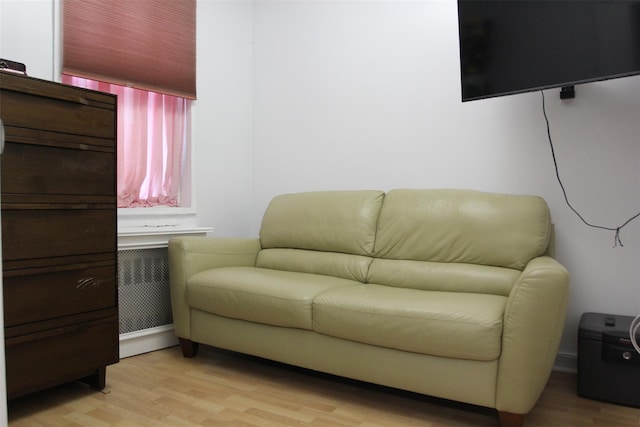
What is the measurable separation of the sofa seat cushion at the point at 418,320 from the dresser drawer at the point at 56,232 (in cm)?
97

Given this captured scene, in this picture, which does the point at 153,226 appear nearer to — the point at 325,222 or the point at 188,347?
the point at 188,347

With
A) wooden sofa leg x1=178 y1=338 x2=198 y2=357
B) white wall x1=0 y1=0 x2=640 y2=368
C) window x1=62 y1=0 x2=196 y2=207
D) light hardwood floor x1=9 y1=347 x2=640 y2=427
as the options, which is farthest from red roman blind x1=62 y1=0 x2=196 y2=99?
light hardwood floor x1=9 y1=347 x2=640 y2=427

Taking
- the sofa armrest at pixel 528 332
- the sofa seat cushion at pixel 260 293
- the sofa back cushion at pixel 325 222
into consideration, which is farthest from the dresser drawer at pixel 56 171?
the sofa armrest at pixel 528 332

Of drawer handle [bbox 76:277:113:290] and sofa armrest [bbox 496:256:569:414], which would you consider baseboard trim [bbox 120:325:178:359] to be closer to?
drawer handle [bbox 76:277:113:290]

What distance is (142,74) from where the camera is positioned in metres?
2.70

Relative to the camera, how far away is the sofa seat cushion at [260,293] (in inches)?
80.0

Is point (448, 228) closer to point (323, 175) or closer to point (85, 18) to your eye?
point (323, 175)

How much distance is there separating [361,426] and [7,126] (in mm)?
1695

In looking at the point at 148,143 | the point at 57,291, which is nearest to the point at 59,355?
the point at 57,291

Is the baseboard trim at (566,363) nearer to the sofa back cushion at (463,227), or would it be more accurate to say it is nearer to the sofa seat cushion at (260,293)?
the sofa back cushion at (463,227)

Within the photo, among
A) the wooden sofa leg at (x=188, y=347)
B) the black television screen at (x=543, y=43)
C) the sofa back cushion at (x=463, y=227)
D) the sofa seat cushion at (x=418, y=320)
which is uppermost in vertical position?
the black television screen at (x=543, y=43)

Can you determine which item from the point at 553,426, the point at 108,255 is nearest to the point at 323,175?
the point at 108,255

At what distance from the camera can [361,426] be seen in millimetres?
1744

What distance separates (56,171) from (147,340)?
1.13m
